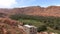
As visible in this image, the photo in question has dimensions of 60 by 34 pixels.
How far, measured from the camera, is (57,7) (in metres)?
84.9

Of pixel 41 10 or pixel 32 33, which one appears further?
pixel 41 10

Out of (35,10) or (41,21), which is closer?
(41,21)

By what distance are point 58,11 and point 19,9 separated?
67.4 ft

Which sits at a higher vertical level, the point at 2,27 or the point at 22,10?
the point at 2,27

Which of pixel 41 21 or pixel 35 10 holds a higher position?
pixel 41 21

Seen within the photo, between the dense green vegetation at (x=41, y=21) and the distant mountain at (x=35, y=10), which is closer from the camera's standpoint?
the dense green vegetation at (x=41, y=21)

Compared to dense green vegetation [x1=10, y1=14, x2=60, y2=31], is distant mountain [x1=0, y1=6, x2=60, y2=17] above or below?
below

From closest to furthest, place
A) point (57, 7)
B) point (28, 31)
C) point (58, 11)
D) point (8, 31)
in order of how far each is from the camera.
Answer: point (8, 31)
point (28, 31)
point (58, 11)
point (57, 7)

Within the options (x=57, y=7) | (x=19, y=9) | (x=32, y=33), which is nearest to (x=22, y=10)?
(x=19, y=9)

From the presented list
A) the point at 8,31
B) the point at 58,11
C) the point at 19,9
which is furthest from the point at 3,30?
the point at 19,9

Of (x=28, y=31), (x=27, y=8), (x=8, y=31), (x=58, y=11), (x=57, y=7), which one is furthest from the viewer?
(x=27, y=8)

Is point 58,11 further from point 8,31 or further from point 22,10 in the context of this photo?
point 8,31

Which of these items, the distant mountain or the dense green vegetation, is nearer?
the dense green vegetation

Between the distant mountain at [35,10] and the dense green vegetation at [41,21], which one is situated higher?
the dense green vegetation at [41,21]
